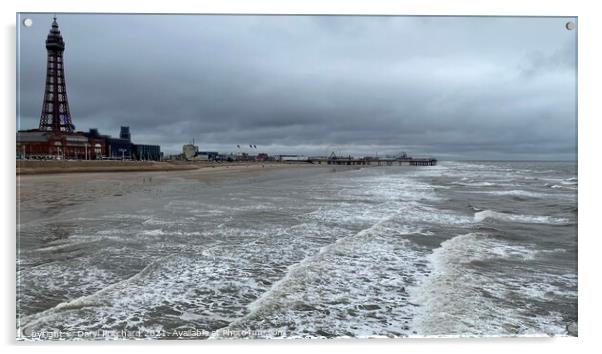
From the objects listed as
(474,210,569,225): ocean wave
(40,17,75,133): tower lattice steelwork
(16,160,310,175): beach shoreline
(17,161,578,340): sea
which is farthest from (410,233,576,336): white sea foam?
(40,17,75,133): tower lattice steelwork

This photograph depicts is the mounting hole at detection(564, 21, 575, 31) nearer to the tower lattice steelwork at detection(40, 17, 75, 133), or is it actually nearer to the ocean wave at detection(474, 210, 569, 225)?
the tower lattice steelwork at detection(40, 17, 75, 133)

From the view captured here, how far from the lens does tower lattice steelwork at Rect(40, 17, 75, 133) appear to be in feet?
14.4

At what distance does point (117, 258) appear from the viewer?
19.5ft

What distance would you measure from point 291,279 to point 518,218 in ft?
28.7

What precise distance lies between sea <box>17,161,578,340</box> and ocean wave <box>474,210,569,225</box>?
0.47m

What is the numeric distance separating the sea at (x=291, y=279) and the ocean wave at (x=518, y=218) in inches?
18.6

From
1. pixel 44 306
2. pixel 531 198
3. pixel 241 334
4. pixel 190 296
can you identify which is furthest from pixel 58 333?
pixel 531 198

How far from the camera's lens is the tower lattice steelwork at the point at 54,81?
14.4ft

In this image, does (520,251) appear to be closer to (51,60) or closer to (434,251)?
(434,251)

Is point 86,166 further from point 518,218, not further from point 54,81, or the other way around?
point 518,218

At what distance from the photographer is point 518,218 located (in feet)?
36.0

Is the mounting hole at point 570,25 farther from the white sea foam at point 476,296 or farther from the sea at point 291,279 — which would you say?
the white sea foam at point 476,296

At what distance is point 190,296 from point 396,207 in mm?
9582

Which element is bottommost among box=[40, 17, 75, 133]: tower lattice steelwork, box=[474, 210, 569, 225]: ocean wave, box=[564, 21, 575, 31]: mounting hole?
box=[474, 210, 569, 225]: ocean wave
